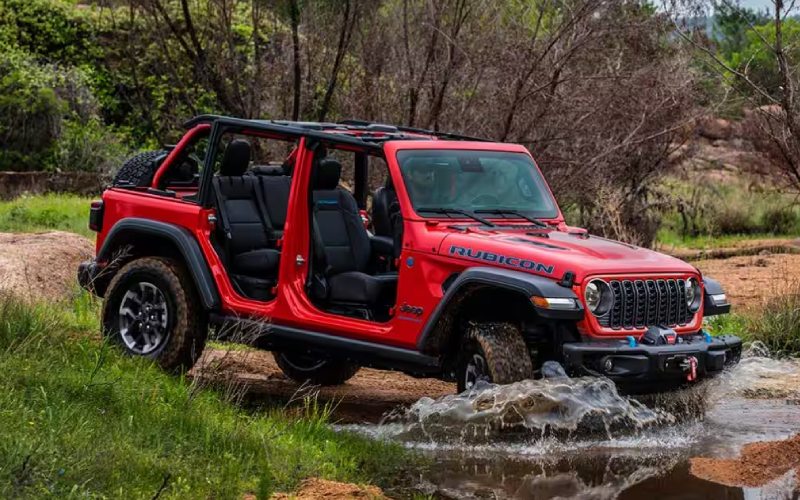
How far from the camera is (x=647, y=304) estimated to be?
310 inches

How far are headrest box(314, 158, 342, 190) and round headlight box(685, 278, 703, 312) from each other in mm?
2398

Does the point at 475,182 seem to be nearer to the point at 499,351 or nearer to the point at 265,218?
the point at 499,351

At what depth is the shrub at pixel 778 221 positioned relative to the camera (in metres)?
23.0

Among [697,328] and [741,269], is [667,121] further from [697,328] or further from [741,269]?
[697,328]

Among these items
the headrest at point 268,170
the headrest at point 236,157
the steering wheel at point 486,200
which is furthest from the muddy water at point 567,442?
the headrest at point 268,170

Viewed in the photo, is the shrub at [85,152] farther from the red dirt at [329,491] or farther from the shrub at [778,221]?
the red dirt at [329,491]

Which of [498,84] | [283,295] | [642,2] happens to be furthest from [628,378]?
[642,2]

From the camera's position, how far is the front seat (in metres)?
8.67

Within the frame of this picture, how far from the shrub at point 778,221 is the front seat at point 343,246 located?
15406 millimetres

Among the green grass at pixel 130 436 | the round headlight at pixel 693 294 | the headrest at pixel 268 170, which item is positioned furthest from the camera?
the headrest at pixel 268 170

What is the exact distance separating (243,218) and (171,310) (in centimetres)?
86

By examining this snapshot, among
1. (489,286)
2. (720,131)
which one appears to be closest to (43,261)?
(489,286)

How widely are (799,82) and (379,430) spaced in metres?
7.03

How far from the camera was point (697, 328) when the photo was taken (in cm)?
825
